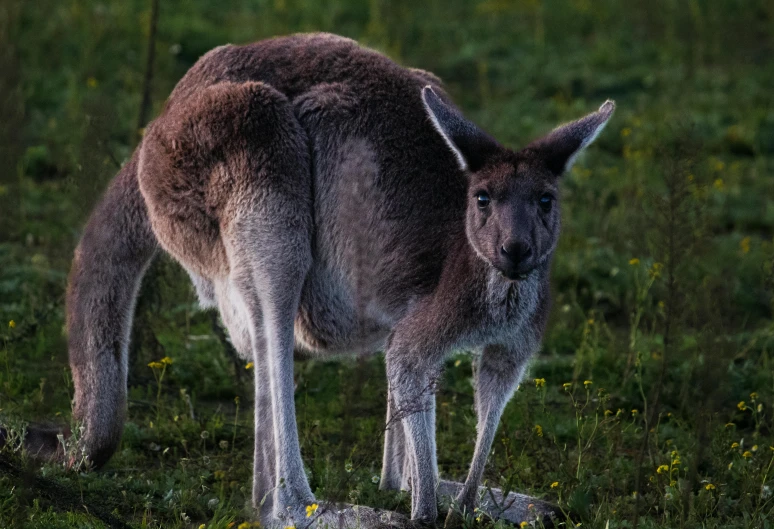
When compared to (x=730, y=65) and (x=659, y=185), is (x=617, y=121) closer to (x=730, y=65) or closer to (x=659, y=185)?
(x=659, y=185)

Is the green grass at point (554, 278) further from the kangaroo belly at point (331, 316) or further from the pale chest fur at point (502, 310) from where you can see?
the pale chest fur at point (502, 310)

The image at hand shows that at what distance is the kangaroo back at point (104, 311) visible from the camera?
16.0ft

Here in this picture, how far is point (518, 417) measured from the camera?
5832mm

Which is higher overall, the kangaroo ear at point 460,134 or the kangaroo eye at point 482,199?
the kangaroo ear at point 460,134

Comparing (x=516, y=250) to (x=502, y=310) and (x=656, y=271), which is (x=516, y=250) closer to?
(x=502, y=310)

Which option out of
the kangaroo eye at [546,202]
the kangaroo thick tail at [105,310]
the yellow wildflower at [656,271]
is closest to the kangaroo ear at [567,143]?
the kangaroo eye at [546,202]

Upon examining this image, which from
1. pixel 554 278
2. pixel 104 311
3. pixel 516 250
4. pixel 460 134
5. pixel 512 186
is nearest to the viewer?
pixel 516 250

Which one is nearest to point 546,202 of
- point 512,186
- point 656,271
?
point 512,186

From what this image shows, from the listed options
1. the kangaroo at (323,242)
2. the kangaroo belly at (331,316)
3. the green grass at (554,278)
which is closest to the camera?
the kangaroo at (323,242)

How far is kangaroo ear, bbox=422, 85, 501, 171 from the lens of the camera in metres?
4.54

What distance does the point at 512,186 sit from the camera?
4.42 meters

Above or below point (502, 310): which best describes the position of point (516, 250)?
above

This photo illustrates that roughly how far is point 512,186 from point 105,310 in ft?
5.84

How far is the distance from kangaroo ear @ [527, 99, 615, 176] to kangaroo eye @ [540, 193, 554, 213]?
14 centimetres
